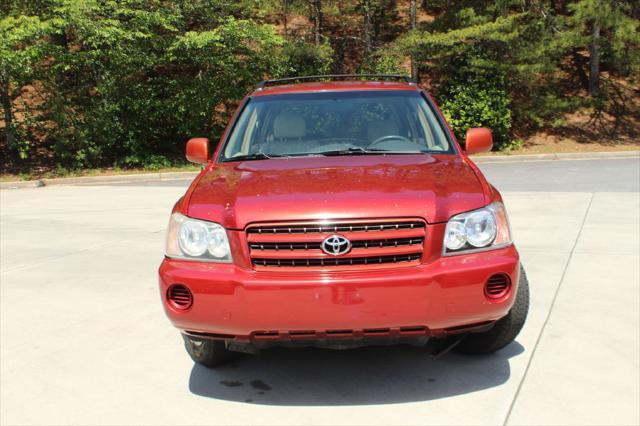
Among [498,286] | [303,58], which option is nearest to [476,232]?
[498,286]

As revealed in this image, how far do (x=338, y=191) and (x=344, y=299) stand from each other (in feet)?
1.85

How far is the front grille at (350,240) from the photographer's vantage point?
125 inches

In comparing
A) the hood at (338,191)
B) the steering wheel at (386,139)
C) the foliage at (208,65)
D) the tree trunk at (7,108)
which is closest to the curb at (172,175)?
the foliage at (208,65)

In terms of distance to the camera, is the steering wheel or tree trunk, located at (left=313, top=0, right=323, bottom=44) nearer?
the steering wheel

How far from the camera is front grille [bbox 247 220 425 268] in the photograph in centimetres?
317

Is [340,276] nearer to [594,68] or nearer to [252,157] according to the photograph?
[252,157]

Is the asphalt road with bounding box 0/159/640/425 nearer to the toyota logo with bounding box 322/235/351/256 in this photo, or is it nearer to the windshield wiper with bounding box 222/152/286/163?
the toyota logo with bounding box 322/235/351/256

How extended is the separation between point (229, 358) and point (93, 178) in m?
11.7

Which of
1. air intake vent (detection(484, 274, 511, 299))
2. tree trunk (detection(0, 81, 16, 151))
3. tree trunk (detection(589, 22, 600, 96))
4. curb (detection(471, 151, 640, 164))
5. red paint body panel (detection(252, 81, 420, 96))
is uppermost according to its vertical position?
red paint body panel (detection(252, 81, 420, 96))

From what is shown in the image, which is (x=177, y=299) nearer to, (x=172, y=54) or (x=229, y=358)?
(x=229, y=358)

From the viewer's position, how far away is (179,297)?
3.33 meters

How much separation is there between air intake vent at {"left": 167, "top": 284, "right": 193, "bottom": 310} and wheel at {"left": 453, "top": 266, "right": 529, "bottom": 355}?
5.61 ft

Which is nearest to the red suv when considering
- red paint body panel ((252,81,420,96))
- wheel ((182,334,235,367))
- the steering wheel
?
wheel ((182,334,235,367))

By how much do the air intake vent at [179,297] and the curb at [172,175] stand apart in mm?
11670
